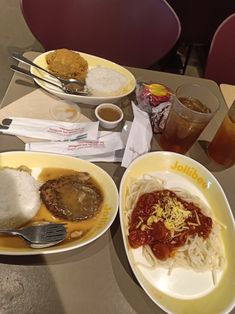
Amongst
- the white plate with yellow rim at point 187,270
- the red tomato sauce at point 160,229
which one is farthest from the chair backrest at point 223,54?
the red tomato sauce at point 160,229

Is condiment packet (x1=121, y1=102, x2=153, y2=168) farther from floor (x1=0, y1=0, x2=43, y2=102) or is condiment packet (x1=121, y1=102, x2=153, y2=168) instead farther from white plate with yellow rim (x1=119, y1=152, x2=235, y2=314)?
floor (x1=0, y1=0, x2=43, y2=102)

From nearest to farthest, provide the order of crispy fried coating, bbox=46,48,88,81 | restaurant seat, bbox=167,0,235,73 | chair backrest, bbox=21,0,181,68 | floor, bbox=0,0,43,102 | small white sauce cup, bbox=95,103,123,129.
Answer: small white sauce cup, bbox=95,103,123,129 < crispy fried coating, bbox=46,48,88,81 < chair backrest, bbox=21,0,181,68 < restaurant seat, bbox=167,0,235,73 < floor, bbox=0,0,43,102

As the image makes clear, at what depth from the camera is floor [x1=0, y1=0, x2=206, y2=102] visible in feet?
8.52

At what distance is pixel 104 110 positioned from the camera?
3.95 feet

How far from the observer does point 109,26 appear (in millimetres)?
1621

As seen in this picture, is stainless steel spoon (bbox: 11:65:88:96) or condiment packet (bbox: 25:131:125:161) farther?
stainless steel spoon (bbox: 11:65:88:96)

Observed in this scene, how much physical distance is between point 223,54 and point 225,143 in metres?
0.70

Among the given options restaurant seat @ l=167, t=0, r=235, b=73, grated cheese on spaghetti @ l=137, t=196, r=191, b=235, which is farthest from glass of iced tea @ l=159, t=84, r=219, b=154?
restaurant seat @ l=167, t=0, r=235, b=73

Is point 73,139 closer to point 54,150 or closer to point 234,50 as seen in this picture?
point 54,150

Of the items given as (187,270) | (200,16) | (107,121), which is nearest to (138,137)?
(107,121)

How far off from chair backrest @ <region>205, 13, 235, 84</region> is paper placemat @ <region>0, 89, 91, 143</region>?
80cm

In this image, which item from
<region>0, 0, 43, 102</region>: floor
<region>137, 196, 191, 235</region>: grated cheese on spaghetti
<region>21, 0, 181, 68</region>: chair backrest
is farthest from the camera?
<region>0, 0, 43, 102</region>: floor

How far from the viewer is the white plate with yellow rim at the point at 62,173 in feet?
2.61

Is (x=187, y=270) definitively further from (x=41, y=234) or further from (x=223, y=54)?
(x=223, y=54)
